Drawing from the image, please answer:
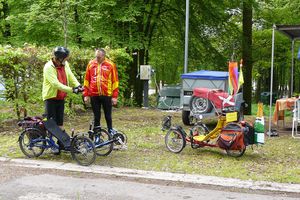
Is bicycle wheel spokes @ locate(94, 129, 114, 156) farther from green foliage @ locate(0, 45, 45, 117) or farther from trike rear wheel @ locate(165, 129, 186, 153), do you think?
green foliage @ locate(0, 45, 45, 117)

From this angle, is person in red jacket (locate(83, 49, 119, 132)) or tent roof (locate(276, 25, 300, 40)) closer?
person in red jacket (locate(83, 49, 119, 132))

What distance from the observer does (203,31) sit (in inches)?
788

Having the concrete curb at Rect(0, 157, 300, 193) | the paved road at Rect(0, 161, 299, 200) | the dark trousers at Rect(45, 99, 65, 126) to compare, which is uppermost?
the dark trousers at Rect(45, 99, 65, 126)

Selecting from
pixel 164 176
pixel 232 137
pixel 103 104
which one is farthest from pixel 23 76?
pixel 232 137

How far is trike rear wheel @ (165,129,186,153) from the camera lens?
809 cm

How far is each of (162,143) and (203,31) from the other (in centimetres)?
1193

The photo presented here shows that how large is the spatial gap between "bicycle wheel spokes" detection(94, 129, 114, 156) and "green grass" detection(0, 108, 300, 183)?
0.45ft

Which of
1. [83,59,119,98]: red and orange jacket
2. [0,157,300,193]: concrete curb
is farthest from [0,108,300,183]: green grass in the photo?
[83,59,119,98]: red and orange jacket

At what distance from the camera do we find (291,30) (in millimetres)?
11070

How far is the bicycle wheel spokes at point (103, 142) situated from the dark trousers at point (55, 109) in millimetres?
686

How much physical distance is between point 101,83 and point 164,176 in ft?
7.30

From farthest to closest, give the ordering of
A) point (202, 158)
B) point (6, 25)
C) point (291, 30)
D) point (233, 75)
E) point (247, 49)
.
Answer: point (247, 49) < point (6, 25) < point (291, 30) < point (233, 75) < point (202, 158)

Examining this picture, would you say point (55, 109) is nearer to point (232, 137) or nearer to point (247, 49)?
point (232, 137)

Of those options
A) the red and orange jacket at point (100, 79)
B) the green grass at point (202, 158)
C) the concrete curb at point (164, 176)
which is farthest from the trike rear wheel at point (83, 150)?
the red and orange jacket at point (100, 79)
